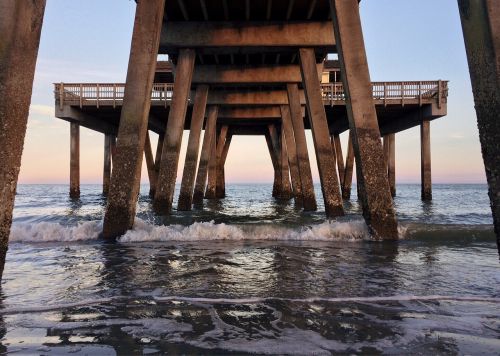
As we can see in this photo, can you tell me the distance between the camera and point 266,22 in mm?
12016

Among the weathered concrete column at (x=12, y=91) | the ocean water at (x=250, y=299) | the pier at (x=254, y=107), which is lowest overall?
the ocean water at (x=250, y=299)

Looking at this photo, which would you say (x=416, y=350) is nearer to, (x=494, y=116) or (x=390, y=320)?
(x=390, y=320)

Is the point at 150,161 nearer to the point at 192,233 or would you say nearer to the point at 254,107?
the point at 254,107

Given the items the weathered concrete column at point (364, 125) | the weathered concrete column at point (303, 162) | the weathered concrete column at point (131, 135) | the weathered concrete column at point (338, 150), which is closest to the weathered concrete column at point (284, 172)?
the weathered concrete column at point (338, 150)

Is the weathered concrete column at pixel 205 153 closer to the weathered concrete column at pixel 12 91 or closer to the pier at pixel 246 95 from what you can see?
the pier at pixel 246 95

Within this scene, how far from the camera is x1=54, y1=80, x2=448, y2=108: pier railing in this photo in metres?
18.1

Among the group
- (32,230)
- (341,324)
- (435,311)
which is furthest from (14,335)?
(32,230)

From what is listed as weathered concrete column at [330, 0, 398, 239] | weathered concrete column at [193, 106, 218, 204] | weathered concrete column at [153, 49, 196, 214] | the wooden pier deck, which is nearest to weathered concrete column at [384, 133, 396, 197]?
the wooden pier deck

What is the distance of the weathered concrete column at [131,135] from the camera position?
726cm

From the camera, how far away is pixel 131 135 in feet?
24.0

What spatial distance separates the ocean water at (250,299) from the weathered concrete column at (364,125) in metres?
0.51

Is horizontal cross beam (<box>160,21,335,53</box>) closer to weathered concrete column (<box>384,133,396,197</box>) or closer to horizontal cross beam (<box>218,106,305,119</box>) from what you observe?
horizontal cross beam (<box>218,106,305,119</box>)

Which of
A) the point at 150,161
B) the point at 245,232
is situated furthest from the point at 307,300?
the point at 150,161

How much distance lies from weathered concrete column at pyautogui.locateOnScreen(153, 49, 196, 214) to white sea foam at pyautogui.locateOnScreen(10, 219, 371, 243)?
3091mm
